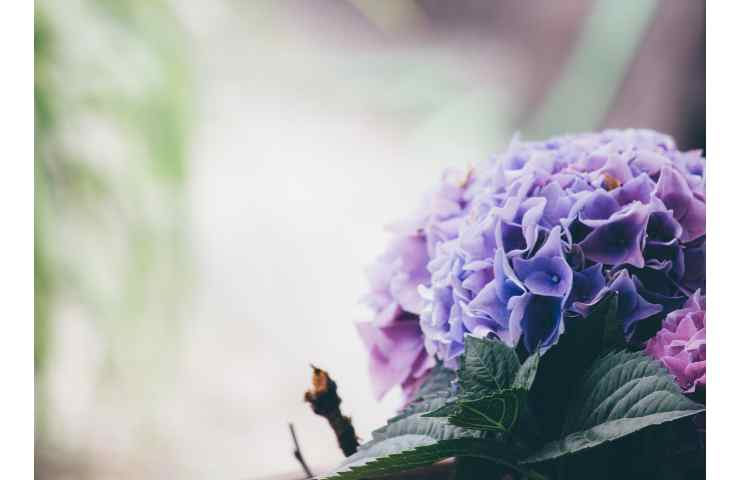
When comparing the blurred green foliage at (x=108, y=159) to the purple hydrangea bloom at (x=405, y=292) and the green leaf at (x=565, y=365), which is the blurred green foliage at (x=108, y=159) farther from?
the green leaf at (x=565, y=365)

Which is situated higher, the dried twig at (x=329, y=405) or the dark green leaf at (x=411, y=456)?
the dried twig at (x=329, y=405)

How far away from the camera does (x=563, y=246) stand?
1.45 ft

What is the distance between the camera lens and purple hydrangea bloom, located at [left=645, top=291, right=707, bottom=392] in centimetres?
42

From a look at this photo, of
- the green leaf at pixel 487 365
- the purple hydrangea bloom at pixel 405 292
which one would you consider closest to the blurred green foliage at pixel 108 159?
the purple hydrangea bloom at pixel 405 292

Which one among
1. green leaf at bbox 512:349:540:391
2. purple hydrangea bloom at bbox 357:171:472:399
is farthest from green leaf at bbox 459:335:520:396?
purple hydrangea bloom at bbox 357:171:472:399

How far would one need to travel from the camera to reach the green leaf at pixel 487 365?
410 mm

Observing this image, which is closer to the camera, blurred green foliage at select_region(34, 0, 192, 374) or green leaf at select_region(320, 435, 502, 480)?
green leaf at select_region(320, 435, 502, 480)

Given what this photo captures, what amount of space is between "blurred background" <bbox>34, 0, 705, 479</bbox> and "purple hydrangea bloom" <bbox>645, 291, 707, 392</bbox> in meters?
0.54

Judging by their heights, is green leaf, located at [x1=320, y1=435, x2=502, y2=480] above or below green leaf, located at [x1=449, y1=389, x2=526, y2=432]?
below

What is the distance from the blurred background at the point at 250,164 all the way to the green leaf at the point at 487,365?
51cm

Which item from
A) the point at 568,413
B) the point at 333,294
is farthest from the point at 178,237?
the point at 568,413

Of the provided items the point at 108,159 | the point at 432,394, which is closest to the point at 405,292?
the point at 432,394

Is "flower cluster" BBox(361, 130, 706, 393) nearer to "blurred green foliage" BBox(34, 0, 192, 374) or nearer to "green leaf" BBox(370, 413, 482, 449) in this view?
"green leaf" BBox(370, 413, 482, 449)
